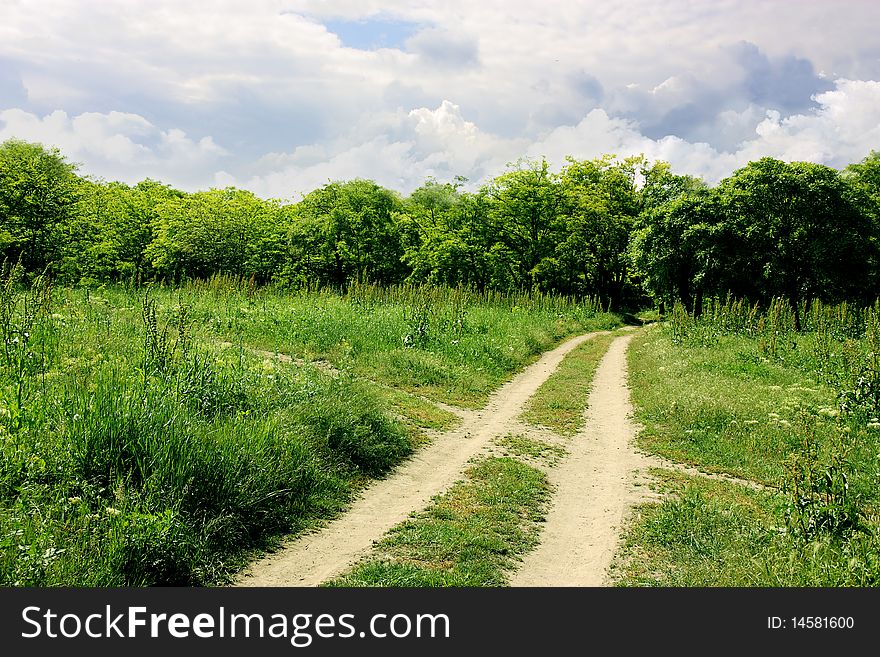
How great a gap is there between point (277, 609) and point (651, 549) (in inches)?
143

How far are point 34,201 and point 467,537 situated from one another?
3598 cm

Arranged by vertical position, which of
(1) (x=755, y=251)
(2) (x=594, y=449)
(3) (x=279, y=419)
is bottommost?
(2) (x=594, y=449)

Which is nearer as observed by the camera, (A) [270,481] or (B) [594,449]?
(A) [270,481]

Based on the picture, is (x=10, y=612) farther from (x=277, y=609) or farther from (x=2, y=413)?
(x=2, y=413)

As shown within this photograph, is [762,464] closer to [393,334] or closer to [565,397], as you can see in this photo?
[565,397]

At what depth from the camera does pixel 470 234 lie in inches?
2016

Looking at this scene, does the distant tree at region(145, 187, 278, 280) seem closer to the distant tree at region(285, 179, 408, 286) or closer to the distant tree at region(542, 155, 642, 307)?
the distant tree at region(285, 179, 408, 286)

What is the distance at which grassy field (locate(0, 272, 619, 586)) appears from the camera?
16.6 ft

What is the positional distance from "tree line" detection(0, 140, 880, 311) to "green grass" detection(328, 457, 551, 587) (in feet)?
81.7

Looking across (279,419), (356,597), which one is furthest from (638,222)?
(356,597)

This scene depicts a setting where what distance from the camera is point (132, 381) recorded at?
7.46 metres

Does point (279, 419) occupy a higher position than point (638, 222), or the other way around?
point (638, 222)

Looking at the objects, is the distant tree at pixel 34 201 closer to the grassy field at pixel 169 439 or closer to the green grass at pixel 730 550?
the grassy field at pixel 169 439

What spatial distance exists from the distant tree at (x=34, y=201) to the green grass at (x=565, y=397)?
2746 centimetres
